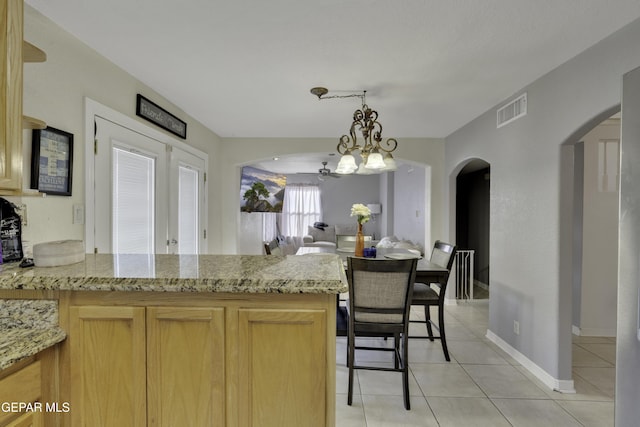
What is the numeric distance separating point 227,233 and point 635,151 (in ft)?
13.8

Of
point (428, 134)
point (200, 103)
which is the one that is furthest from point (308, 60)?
point (428, 134)

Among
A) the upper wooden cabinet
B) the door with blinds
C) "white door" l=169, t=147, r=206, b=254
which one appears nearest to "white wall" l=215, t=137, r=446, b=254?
"white door" l=169, t=147, r=206, b=254

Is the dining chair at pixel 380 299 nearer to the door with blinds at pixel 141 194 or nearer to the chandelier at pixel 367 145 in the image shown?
the chandelier at pixel 367 145

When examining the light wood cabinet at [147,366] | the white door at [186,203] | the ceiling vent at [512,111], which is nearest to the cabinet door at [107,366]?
the light wood cabinet at [147,366]

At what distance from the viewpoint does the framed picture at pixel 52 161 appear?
65.8 inches

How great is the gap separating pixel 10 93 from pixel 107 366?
1053 mm

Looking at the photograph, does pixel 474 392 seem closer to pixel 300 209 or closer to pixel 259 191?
pixel 259 191

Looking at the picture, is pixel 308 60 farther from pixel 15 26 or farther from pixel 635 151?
pixel 635 151

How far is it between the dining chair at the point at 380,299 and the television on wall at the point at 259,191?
3.44 m

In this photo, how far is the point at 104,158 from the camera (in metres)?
2.19

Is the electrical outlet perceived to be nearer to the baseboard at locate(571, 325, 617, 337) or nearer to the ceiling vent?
the ceiling vent

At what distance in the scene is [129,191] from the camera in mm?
2480

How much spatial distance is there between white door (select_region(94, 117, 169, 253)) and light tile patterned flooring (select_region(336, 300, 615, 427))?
6.42 feet

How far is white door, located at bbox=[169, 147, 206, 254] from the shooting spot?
318 centimetres
